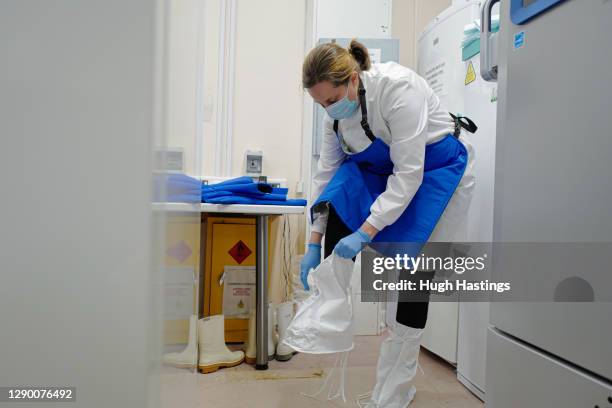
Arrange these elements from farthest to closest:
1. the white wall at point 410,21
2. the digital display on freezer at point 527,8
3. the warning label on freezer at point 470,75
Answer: the white wall at point 410,21 < the warning label on freezer at point 470,75 < the digital display on freezer at point 527,8

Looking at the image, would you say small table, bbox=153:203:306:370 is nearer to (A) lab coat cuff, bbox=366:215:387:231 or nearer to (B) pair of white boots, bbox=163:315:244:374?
(B) pair of white boots, bbox=163:315:244:374

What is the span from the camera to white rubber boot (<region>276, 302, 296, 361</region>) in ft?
5.81

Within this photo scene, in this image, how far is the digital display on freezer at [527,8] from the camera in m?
0.57

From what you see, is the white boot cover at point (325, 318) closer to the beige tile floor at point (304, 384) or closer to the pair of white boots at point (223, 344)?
the beige tile floor at point (304, 384)

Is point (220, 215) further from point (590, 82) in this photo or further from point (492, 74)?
point (590, 82)

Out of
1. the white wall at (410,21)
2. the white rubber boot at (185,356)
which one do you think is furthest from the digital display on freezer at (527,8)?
the white wall at (410,21)

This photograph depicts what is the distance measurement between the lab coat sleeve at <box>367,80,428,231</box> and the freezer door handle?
0.21 m

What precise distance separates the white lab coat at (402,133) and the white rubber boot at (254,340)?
0.68m

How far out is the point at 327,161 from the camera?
1513 millimetres

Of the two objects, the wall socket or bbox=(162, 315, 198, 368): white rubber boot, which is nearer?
bbox=(162, 315, 198, 368): white rubber boot

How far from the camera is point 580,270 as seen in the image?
51cm

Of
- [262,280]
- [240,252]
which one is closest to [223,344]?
[262,280]

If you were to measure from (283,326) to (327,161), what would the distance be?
81 centimetres

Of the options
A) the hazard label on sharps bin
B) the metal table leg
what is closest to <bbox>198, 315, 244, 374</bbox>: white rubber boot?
the metal table leg
